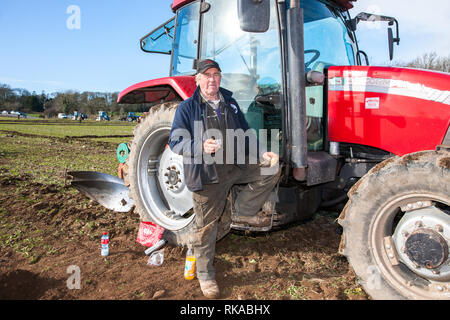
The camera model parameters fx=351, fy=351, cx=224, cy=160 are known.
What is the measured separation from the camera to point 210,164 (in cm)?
250

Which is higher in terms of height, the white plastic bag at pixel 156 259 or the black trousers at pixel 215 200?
the black trousers at pixel 215 200

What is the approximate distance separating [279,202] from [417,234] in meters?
1.06

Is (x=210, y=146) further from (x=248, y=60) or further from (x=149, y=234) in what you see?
(x=149, y=234)

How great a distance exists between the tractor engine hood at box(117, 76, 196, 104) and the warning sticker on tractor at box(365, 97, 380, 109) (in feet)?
4.99

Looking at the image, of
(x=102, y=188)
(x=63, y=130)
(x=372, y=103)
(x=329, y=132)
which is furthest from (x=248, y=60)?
(x=63, y=130)

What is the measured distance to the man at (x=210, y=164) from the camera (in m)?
2.50

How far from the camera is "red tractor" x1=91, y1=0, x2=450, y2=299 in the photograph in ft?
7.20

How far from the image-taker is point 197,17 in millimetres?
3412

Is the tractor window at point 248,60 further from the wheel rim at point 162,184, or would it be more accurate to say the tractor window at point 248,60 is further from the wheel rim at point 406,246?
the wheel rim at point 406,246

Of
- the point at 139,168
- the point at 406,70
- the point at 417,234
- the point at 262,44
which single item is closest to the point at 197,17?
the point at 262,44

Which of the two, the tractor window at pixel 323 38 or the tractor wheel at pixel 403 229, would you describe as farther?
the tractor window at pixel 323 38

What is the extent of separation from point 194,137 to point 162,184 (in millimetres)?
1288

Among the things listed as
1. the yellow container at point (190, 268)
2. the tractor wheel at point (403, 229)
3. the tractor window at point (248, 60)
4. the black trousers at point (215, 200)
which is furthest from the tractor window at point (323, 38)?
the yellow container at point (190, 268)

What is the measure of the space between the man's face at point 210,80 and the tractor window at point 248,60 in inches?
19.7
